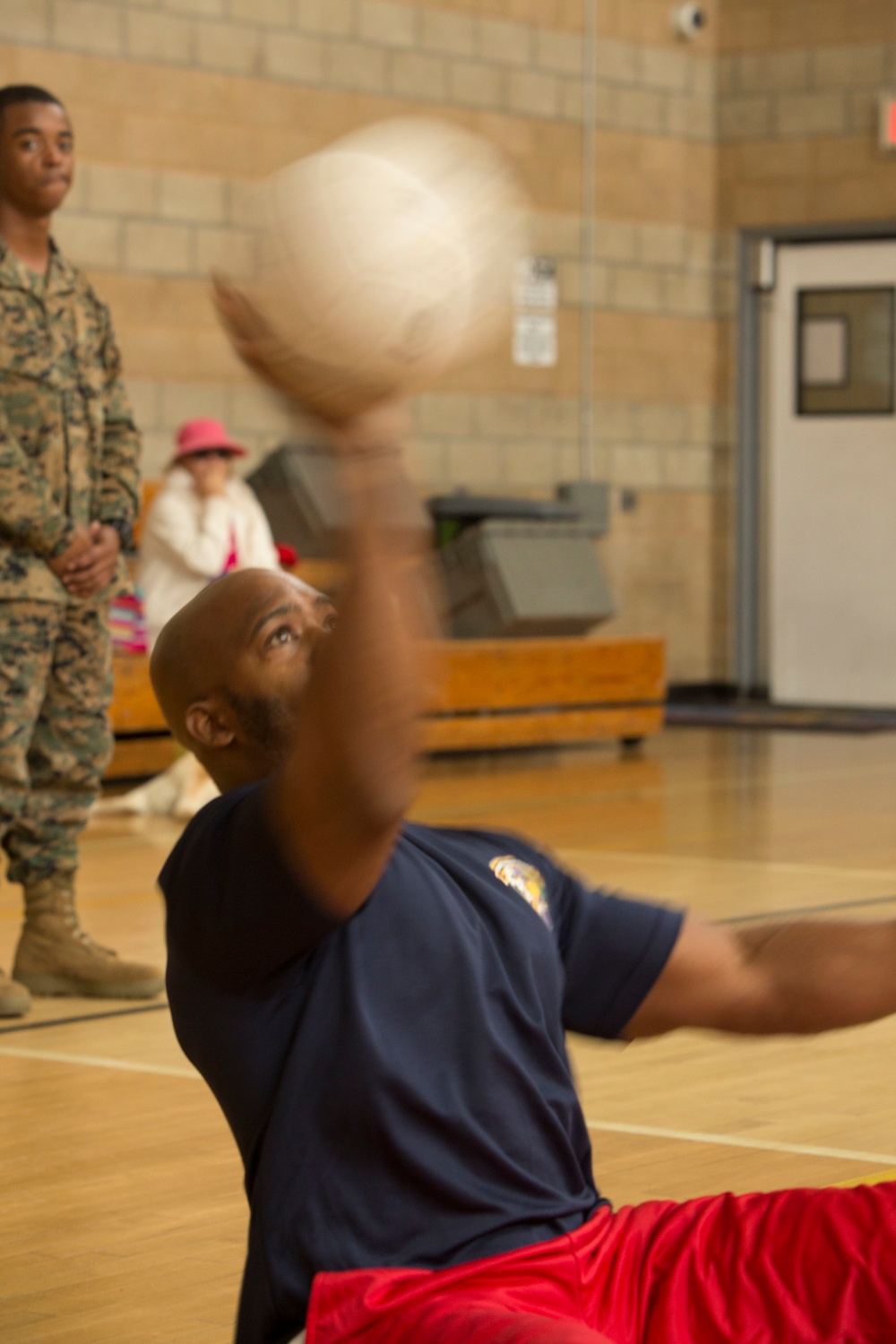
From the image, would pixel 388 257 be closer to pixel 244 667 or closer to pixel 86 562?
pixel 244 667

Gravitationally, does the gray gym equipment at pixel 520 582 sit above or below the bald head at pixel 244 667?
below

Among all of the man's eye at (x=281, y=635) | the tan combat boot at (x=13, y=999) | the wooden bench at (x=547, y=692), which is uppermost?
the man's eye at (x=281, y=635)

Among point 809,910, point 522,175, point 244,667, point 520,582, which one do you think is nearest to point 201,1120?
point 244,667

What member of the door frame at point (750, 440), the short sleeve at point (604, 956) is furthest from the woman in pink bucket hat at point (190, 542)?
the short sleeve at point (604, 956)

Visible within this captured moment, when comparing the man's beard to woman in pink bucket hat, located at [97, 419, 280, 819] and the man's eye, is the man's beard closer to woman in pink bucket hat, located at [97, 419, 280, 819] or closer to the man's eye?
the man's eye

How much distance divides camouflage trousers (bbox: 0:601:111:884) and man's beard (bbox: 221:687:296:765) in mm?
2427

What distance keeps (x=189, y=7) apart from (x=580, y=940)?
32.1 feet

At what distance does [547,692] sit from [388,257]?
339 inches

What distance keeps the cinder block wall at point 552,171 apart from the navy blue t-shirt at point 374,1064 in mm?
9039

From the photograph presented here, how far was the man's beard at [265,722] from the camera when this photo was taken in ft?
5.50

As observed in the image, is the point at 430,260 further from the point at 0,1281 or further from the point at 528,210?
the point at 0,1281

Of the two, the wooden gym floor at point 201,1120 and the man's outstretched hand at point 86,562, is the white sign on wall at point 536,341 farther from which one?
the man's outstretched hand at point 86,562

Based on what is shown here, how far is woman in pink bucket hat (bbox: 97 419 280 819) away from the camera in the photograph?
7.71 meters

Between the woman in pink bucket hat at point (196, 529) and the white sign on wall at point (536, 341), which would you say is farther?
the white sign on wall at point (536, 341)
